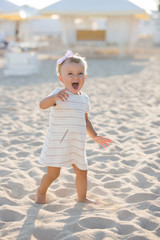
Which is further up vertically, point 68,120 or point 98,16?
point 98,16

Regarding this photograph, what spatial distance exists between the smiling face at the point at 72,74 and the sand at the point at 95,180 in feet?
2.98

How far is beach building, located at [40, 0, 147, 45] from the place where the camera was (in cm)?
1494

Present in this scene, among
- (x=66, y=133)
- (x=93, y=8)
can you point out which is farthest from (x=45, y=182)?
(x=93, y=8)

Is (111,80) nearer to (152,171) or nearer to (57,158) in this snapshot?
(152,171)

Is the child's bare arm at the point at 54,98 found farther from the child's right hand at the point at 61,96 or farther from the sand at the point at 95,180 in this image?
the sand at the point at 95,180

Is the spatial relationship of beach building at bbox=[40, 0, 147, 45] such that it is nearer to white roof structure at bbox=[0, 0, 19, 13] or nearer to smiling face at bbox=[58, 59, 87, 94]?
white roof structure at bbox=[0, 0, 19, 13]

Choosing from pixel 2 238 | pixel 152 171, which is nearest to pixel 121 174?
pixel 152 171

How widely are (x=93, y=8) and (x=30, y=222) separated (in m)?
13.8

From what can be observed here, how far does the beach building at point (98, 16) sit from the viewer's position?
14.9 metres

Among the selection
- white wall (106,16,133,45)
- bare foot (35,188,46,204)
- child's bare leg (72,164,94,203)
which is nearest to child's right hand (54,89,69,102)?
child's bare leg (72,164,94,203)

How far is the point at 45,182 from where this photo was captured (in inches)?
103

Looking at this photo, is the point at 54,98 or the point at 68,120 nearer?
the point at 54,98

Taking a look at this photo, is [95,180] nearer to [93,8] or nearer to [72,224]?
[72,224]

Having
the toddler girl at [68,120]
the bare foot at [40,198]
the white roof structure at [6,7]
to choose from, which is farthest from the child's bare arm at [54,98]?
the white roof structure at [6,7]
